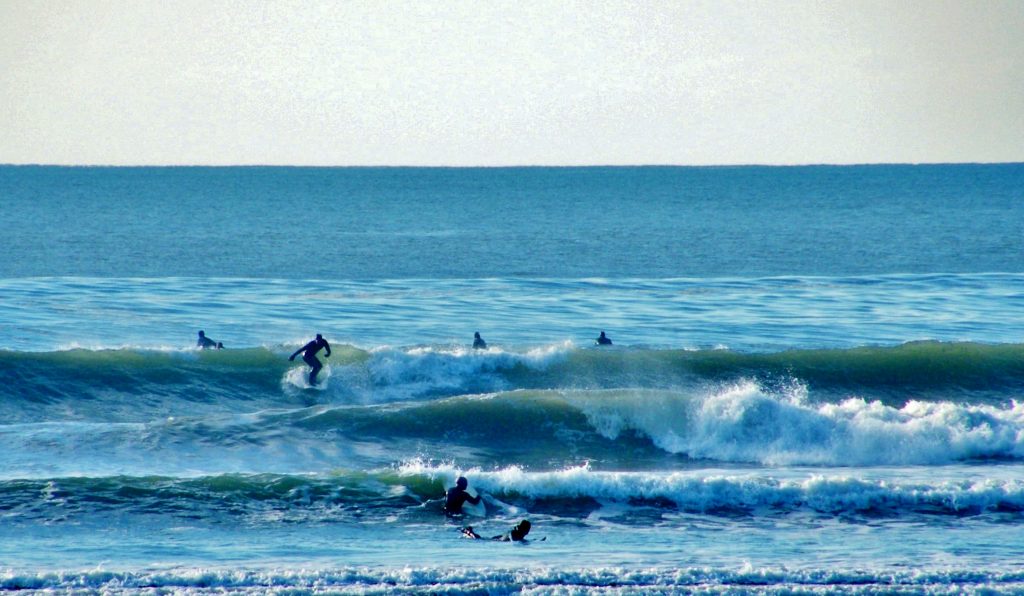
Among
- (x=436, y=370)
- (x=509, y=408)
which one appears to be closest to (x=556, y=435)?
(x=509, y=408)

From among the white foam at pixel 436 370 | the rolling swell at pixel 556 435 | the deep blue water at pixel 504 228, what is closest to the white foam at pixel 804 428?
the rolling swell at pixel 556 435

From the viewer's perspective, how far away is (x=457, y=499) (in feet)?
52.5

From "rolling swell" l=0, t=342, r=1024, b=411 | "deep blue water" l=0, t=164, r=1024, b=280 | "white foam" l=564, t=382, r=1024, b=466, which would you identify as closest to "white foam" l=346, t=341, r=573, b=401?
"rolling swell" l=0, t=342, r=1024, b=411

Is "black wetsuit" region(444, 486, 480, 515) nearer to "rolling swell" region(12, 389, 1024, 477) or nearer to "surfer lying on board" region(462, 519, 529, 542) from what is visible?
"surfer lying on board" region(462, 519, 529, 542)

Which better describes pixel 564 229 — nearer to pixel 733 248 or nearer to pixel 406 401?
pixel 733 248

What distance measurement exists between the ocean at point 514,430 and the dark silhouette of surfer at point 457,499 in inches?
9.4

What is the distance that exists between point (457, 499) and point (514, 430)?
566 cm

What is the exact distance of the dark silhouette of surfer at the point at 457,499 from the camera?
52.5 feet

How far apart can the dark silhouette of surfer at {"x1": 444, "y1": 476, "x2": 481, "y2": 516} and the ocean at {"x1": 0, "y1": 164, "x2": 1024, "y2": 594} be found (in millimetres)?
239

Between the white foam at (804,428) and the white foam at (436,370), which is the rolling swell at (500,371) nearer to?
the white foam at (436,370)

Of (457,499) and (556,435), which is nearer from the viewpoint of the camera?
(457,499)

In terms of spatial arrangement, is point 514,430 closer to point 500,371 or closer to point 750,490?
point 500,371

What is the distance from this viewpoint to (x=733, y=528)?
1530cm

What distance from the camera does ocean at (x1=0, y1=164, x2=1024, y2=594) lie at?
1367cm
